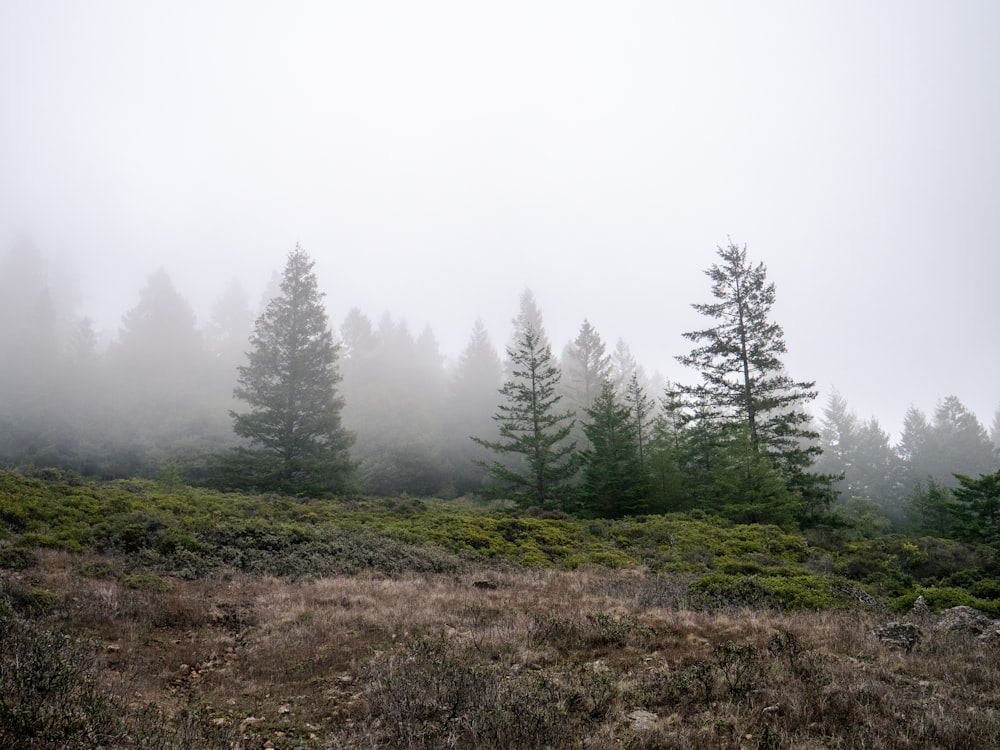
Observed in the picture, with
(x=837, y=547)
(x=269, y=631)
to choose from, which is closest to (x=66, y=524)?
(x=269, y=631)

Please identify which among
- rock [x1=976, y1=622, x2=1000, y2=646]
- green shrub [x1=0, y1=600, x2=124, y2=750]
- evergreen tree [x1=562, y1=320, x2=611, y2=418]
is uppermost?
evergreen tree [x1=562, y1=320, x2=611, y2=418]

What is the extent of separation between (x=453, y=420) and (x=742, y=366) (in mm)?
29479

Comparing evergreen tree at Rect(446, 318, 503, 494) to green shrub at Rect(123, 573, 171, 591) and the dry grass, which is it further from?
the dry grass

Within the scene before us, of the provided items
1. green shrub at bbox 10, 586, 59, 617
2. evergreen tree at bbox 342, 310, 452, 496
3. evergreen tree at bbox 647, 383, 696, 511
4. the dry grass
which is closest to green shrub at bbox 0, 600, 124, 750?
the dry grass

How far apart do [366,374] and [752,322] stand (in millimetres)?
44223

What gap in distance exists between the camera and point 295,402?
27.0 m

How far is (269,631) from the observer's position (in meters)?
8.14

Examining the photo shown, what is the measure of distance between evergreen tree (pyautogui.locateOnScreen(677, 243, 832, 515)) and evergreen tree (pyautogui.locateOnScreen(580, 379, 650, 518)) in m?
4.42

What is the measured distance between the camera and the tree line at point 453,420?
934 inches

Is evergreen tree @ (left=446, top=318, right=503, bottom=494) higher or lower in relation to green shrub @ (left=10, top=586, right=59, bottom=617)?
higher

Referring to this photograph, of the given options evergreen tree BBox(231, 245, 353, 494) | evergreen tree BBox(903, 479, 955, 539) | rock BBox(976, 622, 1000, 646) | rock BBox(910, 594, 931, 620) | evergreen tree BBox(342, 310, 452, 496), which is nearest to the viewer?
rock BBox(976, 622, 1000, 646)

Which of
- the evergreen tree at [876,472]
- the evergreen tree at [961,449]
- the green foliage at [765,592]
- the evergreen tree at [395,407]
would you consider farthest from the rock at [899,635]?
the evergreen tree at [961,449]

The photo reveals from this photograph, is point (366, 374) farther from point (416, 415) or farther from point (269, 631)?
point (269, 631)

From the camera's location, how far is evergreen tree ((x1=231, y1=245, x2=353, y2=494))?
24.8 m
